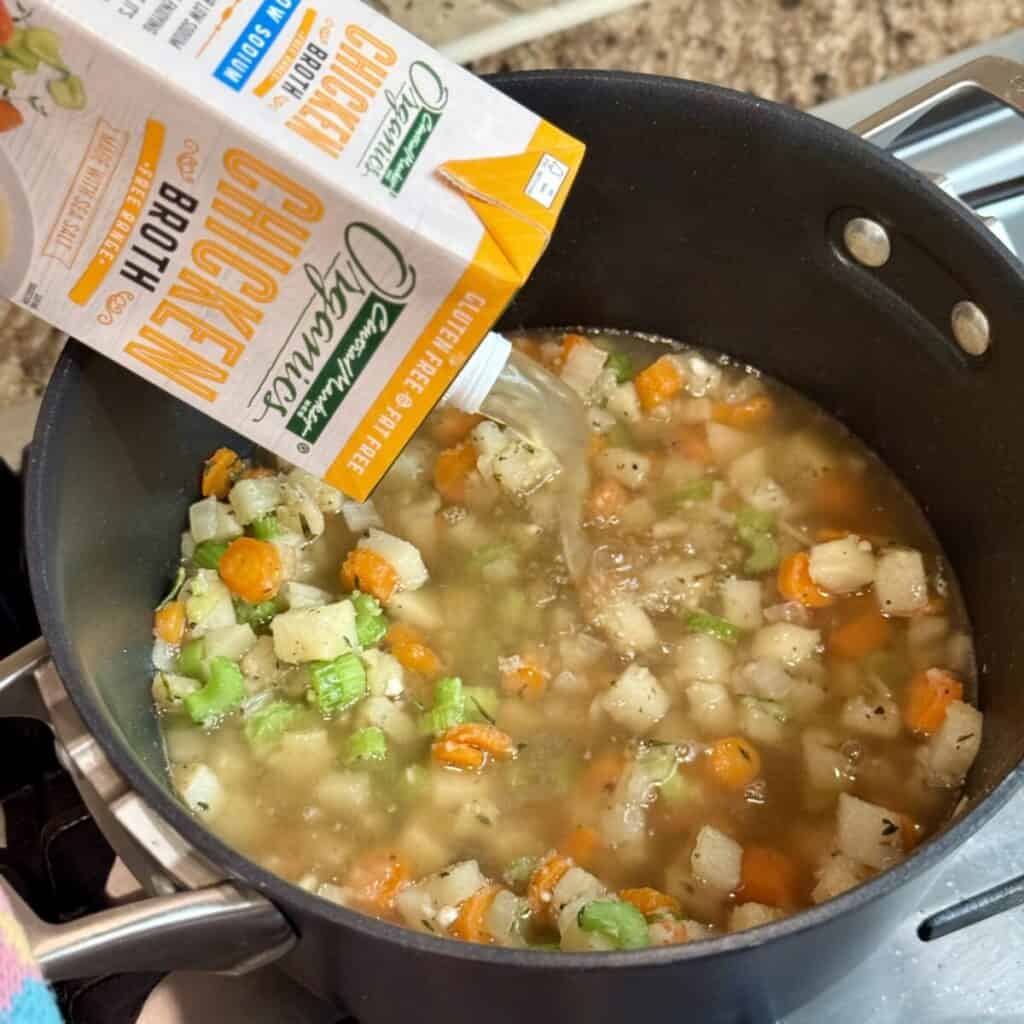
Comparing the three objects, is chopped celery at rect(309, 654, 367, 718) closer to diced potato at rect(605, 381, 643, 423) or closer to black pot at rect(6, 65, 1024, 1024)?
black pot at rect(6, 65, 1024, 1024)

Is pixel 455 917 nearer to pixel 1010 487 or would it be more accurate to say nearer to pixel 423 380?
pixel 423 380

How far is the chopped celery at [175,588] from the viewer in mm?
1300

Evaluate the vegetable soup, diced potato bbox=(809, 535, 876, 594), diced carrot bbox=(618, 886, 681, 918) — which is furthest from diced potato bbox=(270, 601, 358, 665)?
diced potato bbox=(809, 535, 876, 594)

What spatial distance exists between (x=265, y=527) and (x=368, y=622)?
0.15 meters

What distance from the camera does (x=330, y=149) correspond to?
881mm

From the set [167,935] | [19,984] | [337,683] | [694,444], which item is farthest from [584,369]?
[19,984]

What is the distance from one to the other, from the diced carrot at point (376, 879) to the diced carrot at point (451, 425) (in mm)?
466

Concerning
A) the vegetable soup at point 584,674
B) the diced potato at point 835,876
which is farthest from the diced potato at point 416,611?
the diced potato at point 835,876

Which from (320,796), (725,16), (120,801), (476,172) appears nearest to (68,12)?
(476,172)

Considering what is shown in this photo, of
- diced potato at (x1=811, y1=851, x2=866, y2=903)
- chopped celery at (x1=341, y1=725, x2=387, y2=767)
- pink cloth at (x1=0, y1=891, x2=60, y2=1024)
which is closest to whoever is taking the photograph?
pink cloth at (x1=0, y1=891, x2=60, y2=1024)

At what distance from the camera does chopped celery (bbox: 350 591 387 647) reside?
125 cm

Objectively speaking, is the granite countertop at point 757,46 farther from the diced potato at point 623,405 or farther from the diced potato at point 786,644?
the diced potato at point 786,644

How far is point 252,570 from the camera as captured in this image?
1270 millimetres

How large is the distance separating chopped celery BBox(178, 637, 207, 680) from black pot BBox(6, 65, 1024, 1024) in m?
0.05
